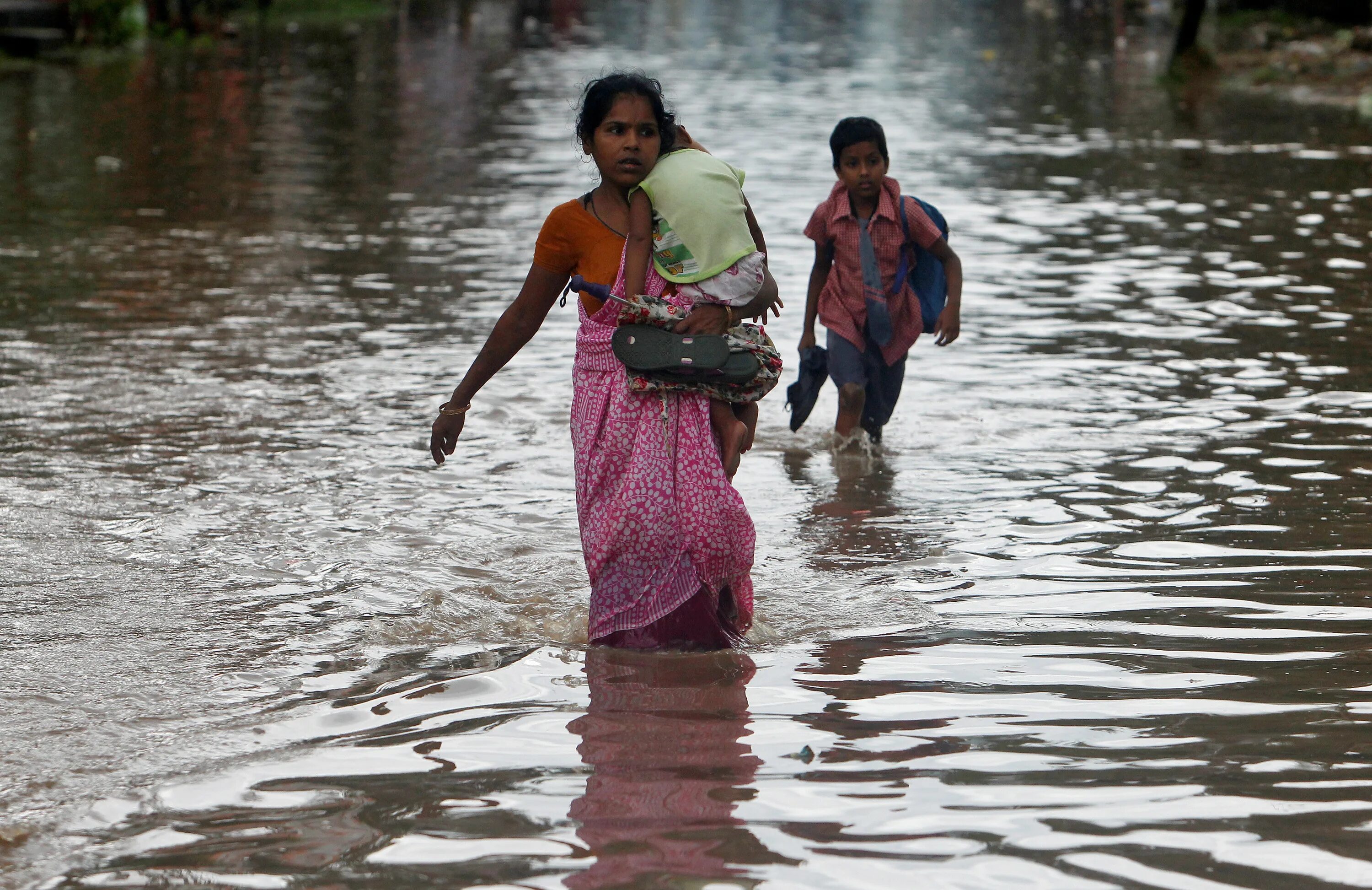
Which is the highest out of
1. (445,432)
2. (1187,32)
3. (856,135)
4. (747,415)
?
(1187,32)

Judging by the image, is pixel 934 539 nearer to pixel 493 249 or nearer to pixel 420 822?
pixel 420 822

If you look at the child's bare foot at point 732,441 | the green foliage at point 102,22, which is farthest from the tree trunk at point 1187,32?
the child's bare foot at point 732,441

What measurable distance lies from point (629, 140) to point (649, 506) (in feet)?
3.15

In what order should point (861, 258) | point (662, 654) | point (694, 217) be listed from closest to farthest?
point (694, 217)
point (662, 654)
point (861, 258)

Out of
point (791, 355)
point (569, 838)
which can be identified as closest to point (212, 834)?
point (569, 838)

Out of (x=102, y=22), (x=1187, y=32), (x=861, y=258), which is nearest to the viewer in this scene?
(x=861, y=258)

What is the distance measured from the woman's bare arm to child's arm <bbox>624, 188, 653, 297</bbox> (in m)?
0.23

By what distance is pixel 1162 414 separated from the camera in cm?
781

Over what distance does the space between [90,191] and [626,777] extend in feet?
38.7

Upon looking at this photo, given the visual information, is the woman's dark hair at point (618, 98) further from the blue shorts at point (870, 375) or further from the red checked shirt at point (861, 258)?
the blue shorts at point (870, 375)

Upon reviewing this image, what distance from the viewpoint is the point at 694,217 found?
4.37 meters

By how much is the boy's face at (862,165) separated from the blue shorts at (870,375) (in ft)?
2.39

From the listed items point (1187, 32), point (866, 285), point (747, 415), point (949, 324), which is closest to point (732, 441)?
point (747, 415)

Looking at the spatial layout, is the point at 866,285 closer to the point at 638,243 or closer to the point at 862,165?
the point at 862,165
